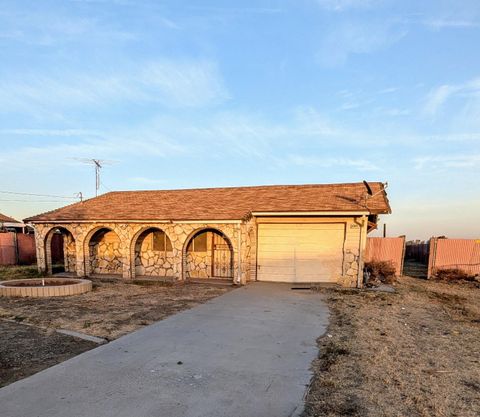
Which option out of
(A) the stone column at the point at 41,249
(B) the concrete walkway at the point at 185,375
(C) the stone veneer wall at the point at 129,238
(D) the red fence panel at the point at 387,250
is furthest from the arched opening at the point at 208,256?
(D) the red fence panel at the point at 387,250

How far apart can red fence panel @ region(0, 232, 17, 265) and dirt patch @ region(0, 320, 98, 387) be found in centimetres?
1525

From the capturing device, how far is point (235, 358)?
206 inches

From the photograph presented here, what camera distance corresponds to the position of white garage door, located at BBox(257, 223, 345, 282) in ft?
42.1

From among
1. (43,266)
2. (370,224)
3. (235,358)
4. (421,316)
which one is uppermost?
(370,224)

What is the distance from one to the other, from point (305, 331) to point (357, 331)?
3.66ft

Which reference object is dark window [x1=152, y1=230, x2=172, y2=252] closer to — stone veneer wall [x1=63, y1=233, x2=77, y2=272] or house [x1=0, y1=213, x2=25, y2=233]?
stone veneer wall [x1=63, y1=233, x2=77, y2=272]

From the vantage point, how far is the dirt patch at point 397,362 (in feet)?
12.5

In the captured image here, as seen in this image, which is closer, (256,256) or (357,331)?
(357,331)

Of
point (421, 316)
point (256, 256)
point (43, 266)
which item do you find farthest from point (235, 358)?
point (43, 266)

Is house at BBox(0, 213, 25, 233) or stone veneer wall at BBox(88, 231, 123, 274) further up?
stone veneer wall at BBox(88, 231, 123, 274)

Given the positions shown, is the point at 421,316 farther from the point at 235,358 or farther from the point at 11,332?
the point at 11,332

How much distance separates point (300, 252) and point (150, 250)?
6979mm

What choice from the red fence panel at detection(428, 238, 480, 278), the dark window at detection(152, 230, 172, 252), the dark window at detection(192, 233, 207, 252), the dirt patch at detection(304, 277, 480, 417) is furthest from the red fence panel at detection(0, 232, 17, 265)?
the red fence panel at detection(428, 238, 480, 278)

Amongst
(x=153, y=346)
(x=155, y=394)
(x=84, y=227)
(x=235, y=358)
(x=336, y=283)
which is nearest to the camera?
(x=155, y=394)
